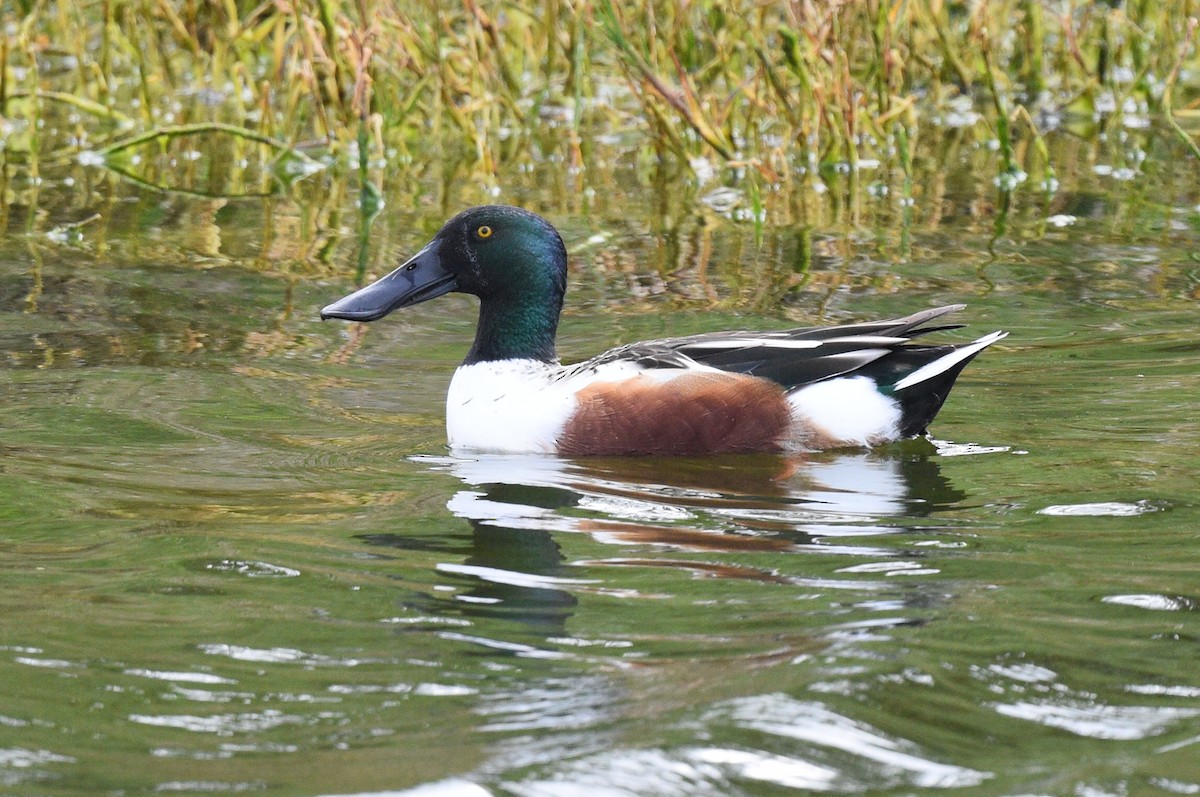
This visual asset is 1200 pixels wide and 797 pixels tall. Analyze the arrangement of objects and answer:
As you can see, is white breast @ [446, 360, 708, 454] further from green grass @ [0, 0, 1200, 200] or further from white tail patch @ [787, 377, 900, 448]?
green grass @ [0, 0, 1200, 200]

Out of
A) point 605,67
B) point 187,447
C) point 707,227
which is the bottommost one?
point 187,447

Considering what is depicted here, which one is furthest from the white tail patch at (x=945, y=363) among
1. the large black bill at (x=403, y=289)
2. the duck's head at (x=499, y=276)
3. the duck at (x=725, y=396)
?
the large black bill at (x=403, y=289)

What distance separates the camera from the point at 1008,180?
10.1 m

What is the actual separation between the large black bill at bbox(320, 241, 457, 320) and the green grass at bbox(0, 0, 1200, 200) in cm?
248

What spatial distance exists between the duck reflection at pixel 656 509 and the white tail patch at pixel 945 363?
212 mm

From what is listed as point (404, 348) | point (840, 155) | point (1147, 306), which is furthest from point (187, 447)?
point (840, 155)

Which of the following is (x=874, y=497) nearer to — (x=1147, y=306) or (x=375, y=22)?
(x=1147, y=306)

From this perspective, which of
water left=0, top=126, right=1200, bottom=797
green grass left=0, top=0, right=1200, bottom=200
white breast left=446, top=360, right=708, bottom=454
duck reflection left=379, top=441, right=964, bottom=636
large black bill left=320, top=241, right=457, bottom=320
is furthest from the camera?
green grass left=0, top=0, right=1200, bottom=200

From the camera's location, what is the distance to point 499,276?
6.18 metres

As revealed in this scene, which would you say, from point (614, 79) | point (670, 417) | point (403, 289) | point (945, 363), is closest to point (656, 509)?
→ point (670, 417)

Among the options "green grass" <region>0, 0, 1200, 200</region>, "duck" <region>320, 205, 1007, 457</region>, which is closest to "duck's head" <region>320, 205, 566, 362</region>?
"duck" <region>320, 205, 1007, 457</region>

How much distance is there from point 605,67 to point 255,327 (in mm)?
6323

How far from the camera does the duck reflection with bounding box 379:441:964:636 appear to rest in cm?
412

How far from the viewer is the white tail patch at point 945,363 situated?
5492mm
